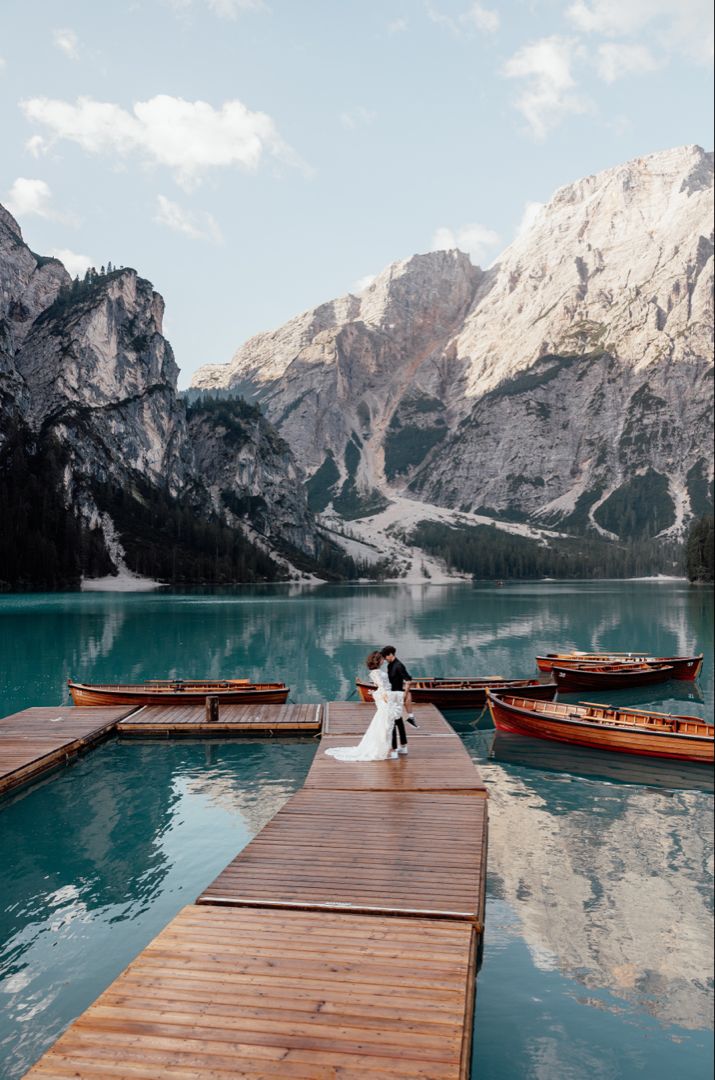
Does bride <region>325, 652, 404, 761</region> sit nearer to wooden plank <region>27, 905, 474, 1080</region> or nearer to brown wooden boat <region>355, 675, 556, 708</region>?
wooden plank <region>27, 905, 474, 1080</region>

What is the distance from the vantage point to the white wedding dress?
26.0m

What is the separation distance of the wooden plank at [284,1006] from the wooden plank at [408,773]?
10.2 metres

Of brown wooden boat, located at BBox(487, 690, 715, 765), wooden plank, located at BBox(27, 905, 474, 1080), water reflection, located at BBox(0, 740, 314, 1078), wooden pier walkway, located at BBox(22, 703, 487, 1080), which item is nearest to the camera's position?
wooden plank, located at BBox(27, 905, 474, 1080)

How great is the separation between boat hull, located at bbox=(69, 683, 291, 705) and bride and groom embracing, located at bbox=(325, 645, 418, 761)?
13.4 meters

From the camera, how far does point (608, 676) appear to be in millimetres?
55000

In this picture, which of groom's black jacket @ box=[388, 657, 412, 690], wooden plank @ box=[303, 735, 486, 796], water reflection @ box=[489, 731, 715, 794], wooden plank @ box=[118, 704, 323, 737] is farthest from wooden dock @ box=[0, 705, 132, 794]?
water reflection @ box=[489, 731, 715, 794]

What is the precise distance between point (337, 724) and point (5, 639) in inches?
2481

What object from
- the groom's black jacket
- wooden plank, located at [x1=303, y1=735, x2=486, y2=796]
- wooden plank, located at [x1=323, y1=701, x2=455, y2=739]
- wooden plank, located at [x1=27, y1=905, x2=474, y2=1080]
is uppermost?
the groom's black jacket

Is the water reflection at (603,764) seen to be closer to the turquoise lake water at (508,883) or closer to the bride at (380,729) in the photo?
the turquoise lake water at (508,883)

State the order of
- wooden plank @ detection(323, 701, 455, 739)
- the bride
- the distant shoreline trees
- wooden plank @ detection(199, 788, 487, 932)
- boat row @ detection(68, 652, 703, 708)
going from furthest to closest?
the distant shoreline trees, boat row @ detection(68, 652, 703, 708), wooden plank @ detection(323, 701, 455, 739), the bride, wooden plank @ detection(199, 788, 487, 932)

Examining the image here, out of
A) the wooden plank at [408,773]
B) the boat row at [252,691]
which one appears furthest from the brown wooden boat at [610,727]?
the wooden plank at [408,773]

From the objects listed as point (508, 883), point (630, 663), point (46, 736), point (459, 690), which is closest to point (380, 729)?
point (508, 883)

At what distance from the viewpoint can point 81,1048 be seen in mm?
9141

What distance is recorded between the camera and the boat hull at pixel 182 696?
4144 cm
